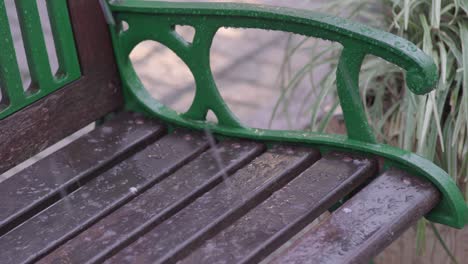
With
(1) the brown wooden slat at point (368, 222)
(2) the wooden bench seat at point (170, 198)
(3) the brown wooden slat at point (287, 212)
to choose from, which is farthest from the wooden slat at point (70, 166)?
(1) the brown wooden slat at point (368, 222)

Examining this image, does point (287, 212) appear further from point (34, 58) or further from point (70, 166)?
point (34, 58)

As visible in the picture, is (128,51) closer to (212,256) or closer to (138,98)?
(138,98)

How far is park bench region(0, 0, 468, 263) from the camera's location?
6.79 ft

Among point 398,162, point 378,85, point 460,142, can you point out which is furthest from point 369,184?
point 378,85

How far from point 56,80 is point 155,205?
0.43 meters

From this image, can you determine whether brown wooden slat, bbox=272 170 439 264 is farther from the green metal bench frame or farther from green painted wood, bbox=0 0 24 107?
green painted wood, bbox=0 0 24 107

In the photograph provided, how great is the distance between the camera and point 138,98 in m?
2.55

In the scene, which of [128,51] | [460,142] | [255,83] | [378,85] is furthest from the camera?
[255,83]

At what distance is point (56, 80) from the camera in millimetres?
2426

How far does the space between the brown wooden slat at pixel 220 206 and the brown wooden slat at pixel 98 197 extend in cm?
14

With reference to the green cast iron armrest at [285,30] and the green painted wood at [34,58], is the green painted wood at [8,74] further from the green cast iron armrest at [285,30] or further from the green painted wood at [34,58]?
the green cast iron armrest at [285,30]

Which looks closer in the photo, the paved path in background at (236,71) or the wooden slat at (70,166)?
the wooden slat at (70,166)

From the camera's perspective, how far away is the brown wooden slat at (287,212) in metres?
2.03

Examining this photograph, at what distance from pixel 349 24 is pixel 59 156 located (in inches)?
29.0
